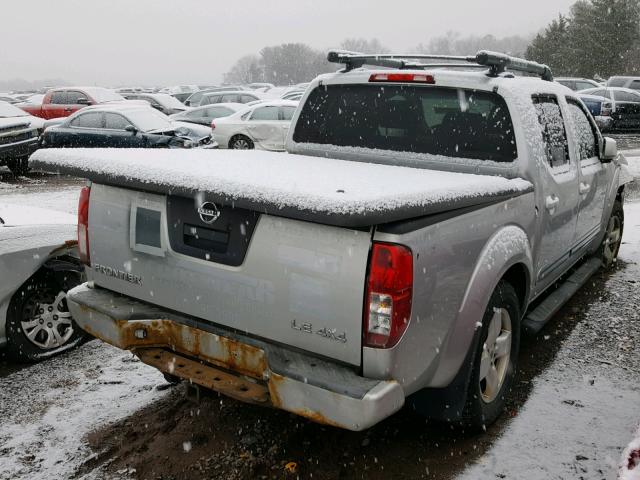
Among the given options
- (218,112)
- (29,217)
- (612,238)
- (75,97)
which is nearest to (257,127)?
(218,112)

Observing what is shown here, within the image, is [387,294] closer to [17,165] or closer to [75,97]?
[17,165]

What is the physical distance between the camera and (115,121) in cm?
1395

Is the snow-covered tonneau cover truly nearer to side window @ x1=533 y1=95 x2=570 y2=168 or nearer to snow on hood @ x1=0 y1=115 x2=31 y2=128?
side window @ x1=533 y1=95 x2=570 y2=168

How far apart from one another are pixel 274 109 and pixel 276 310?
13728 mm

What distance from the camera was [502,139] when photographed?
385 centimetres

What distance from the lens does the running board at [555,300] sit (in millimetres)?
4090

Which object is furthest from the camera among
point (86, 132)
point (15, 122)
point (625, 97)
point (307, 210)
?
point (625, 97)

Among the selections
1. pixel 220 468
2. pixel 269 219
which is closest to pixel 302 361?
pixel 269 219

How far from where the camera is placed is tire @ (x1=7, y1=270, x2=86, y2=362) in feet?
14.0

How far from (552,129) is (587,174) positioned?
2.33ft

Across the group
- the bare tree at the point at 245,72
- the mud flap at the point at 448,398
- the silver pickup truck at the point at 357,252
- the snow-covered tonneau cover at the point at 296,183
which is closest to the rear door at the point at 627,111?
the silver pickup truck at the point at 357,252

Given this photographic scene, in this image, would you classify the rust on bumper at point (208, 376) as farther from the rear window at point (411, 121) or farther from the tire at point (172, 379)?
the rear window at point (411, 121)

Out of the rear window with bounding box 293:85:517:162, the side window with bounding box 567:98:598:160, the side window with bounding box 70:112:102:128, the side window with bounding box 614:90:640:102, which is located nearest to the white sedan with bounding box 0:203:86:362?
the rear window with bounding box 293:85:517:162

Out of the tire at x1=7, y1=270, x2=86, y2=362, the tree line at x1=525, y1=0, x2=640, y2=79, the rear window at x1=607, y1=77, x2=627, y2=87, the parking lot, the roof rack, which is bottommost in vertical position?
the parking lot
